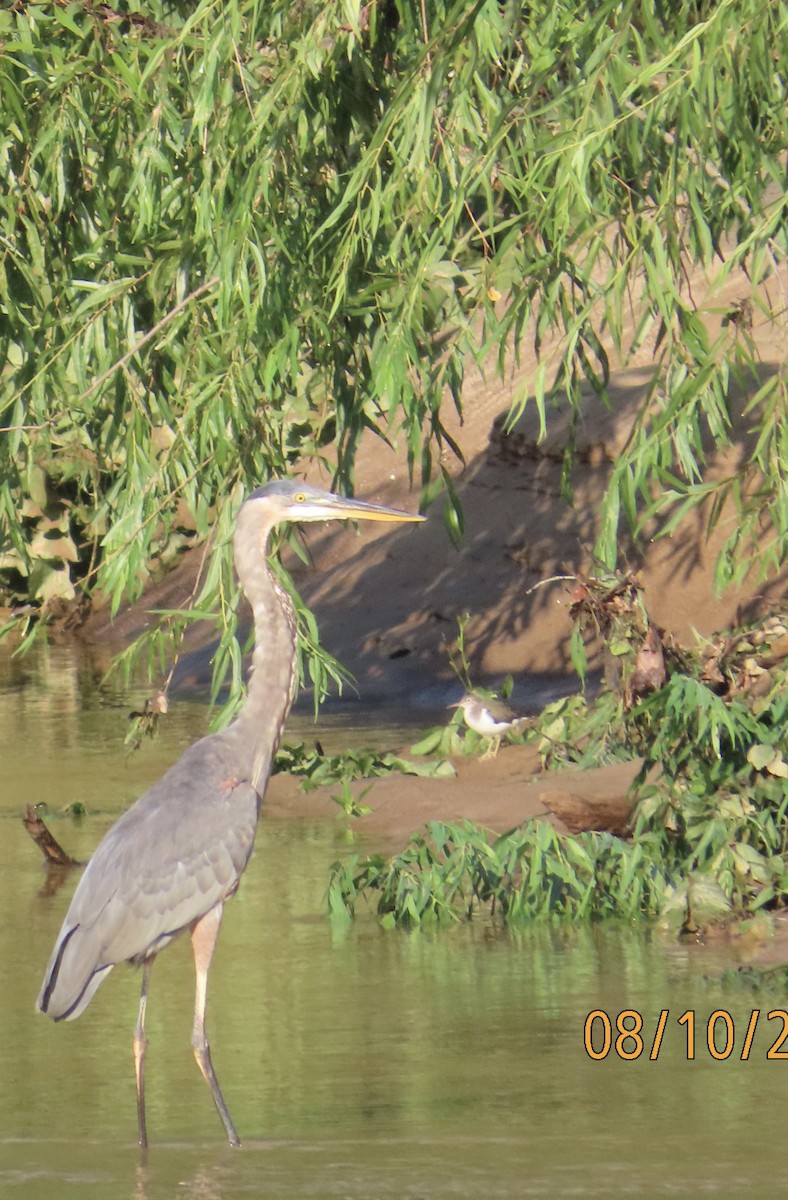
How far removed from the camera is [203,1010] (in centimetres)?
594

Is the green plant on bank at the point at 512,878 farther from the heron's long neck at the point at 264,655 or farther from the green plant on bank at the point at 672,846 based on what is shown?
the heron's long neck at the point at 264,655

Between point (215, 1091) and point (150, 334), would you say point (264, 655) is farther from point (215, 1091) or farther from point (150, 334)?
point (150, 334)

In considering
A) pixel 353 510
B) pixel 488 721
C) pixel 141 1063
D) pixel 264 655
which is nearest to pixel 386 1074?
pixel 141 1063

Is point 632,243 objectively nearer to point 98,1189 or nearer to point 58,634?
point 98,1189

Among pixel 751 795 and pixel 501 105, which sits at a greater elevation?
pixel 501 105

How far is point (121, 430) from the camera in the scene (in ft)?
26.2

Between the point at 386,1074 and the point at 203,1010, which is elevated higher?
the point at 203,1010

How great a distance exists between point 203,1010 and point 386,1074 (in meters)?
0.58

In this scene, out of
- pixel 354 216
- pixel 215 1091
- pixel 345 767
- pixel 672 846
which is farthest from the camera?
pixel 345 767

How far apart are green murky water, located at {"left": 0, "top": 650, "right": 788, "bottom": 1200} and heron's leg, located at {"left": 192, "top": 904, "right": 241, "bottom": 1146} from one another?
0.10 metres

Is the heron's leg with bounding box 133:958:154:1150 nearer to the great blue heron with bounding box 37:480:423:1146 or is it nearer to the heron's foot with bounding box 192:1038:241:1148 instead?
the great blue heron with bounding box 37:480:423:1146

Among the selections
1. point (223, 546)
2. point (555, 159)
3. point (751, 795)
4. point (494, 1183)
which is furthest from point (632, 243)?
point (494, 1183)

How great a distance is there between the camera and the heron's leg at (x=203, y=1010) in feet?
18.2

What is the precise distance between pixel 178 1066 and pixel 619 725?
11.9 feet
